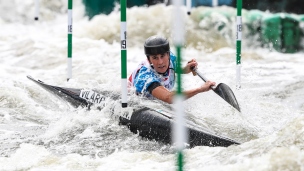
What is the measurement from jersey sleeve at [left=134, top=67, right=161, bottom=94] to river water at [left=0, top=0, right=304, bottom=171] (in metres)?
0.10

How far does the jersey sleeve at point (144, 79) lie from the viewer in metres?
5.36

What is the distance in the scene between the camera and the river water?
4109 mm

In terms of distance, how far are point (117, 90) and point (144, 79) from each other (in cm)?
54

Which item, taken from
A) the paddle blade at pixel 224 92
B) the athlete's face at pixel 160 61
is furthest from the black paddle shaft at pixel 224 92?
the athlete's face at pixel 160 61

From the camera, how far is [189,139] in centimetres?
475

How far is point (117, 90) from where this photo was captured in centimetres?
589

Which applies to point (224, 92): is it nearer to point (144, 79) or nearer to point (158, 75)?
point (158, 75)

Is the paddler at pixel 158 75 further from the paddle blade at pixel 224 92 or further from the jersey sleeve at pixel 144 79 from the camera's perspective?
the paddle blade at pixel 224 92

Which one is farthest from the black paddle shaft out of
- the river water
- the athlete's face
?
the athlete's face

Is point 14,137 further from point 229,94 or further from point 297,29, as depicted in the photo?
point 297,29

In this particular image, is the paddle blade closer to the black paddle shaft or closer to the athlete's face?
the black paddle shaft

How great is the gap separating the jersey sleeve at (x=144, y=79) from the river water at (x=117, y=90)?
101 mm

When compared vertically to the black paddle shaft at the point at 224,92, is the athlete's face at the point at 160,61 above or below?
above

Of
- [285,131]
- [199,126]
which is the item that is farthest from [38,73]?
[285,131]
